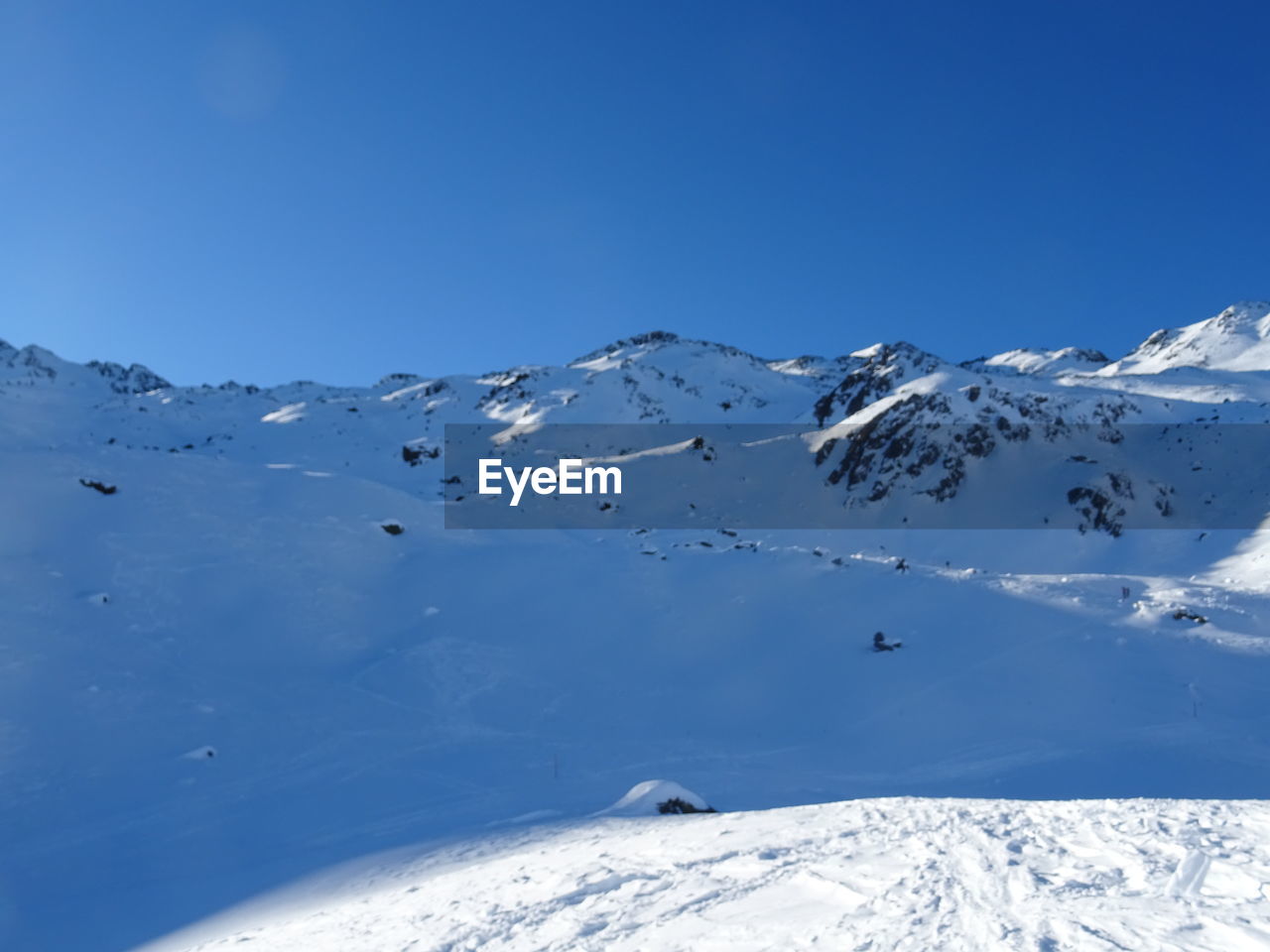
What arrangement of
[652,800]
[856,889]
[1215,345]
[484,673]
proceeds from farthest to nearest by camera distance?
[1215,345] < [484,673] < [652,800] < [856,889]

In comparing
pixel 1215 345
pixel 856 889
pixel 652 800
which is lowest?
pixel 652 800

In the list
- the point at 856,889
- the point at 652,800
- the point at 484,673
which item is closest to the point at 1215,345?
the point at 484,673

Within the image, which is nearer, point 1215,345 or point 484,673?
point 484,673

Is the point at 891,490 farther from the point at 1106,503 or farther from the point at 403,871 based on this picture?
the point at 403,871

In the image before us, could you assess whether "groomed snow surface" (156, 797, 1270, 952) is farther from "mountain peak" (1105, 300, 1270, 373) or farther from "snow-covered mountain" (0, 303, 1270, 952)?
"mountain peak" (1105, 300, 1270, 373)

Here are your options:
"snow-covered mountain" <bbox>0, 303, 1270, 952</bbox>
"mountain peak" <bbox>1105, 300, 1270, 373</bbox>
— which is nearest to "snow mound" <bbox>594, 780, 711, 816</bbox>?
"snow-covered mountain" <bbox>0, 303, 1270, 952</bbox>

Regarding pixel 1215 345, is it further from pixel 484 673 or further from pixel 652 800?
pixel 652 800
